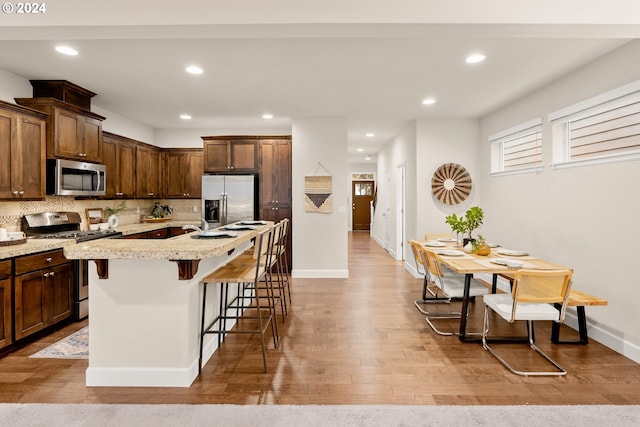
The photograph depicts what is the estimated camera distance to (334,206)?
223 inches

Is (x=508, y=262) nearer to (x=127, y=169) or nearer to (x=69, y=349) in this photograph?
(x=69, y=349)

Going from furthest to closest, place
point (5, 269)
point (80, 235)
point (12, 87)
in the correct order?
point (80, 235), point (12, 87), point (5, 269)

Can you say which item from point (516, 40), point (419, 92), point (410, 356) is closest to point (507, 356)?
point (410, 356)

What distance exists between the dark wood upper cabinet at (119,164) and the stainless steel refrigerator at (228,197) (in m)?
1.11

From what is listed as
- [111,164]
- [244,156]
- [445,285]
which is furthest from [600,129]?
[111,164]

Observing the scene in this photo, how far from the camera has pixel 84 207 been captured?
477 cm

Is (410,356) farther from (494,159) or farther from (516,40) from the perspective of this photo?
(494,159)

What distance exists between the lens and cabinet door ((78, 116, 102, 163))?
13.5ft

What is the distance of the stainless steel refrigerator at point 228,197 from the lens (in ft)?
19.0

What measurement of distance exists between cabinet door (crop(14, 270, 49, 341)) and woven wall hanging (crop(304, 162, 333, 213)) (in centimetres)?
353

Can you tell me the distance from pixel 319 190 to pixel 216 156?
1.95 m

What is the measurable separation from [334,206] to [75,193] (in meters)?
3.53

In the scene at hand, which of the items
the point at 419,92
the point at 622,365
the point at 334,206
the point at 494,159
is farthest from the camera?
the point at 334,206

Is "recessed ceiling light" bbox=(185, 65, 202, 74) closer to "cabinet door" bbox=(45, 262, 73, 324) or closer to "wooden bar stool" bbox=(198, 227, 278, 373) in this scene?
"wooden bar stool" bbox=(198, 227, 278, 373)
